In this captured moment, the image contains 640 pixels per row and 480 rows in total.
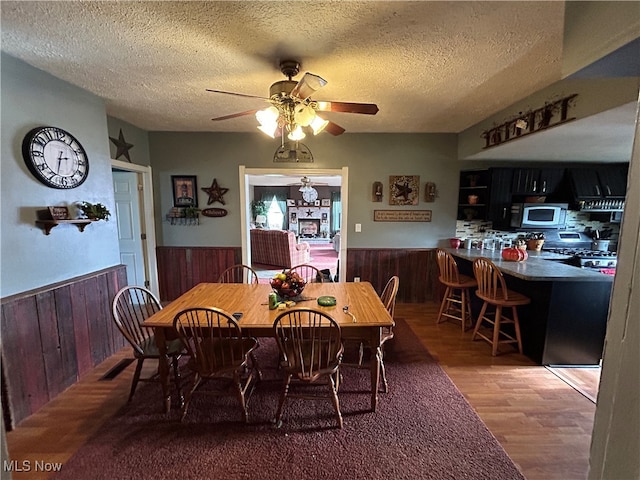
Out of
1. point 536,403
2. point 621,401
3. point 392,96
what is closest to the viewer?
point 621,401

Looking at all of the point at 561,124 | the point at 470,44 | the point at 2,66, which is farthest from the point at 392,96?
the point at 2,66

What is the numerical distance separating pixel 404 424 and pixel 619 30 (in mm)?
2176

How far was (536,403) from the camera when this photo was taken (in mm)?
2156

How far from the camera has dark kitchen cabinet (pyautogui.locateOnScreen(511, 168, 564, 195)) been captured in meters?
3.94

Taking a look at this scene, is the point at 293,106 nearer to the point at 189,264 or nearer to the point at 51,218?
the point at 51,218

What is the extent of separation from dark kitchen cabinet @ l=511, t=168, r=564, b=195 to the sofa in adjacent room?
4133 millimetres

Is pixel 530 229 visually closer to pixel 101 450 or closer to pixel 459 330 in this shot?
pixel 459 330

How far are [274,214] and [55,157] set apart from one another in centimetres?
869

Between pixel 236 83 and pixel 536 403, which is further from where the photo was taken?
pixel 236 83

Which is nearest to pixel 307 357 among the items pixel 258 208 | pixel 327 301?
pixel 327 301

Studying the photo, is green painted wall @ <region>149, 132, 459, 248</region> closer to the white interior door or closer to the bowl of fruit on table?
the white interior door

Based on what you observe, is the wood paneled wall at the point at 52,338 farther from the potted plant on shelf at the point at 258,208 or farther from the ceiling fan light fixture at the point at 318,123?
the potted plant on shelf at the point at 258,208

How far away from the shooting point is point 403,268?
423 centimetres

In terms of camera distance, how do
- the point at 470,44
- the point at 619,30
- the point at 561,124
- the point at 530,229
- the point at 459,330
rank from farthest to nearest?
the point at 530,229 < the point at 459,330 < the point at 561,124 < the point at 470,44 < the point at 619,30
